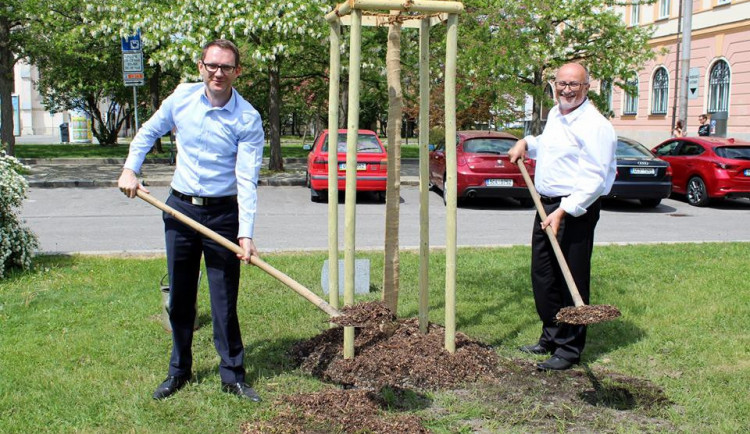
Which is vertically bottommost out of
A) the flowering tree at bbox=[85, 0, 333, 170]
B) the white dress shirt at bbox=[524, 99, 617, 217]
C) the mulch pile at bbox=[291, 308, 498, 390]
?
the mulch pile at bbox=[291, 308, 498, 390]

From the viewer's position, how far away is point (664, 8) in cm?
3141

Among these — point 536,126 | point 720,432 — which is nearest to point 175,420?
point 720,432

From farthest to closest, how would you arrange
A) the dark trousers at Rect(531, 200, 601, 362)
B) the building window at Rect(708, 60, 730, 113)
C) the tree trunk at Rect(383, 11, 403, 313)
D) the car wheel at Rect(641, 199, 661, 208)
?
the building window at Rect(708, 60, 730, 113) < the car wheel at Rect(641, 199, 661, 208) < the tree trunk at Rect(383, 11, 403, 313) < the dark trousers at Rect(531, 200, 601, 362)

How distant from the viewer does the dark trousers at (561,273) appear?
4746 mm

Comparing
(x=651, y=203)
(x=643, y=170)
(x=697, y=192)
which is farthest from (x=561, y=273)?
(x=697, y=192)

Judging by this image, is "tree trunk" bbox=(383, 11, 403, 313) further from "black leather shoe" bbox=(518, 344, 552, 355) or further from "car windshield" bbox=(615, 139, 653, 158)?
"car windshield" bbox=(615, 139, 653, 158)

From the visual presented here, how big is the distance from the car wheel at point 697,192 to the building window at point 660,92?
17.4 metres

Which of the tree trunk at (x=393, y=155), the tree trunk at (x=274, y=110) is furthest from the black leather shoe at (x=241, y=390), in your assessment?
the tree trunk at (x=274, y=110)

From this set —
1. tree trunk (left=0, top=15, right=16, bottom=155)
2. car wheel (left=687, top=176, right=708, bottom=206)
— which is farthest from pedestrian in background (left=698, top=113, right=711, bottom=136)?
tree trunk (left=0, top=15, right=16, bottom=155)

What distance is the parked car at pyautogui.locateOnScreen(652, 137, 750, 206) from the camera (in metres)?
14.3

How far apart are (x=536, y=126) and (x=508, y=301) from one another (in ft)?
46.8

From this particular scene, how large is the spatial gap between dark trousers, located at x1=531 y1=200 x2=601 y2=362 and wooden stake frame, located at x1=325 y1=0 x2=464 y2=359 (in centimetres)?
67

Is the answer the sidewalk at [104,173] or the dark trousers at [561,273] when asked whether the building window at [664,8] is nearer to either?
the sidewalk at [104,173]

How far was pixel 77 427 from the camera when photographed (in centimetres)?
381
